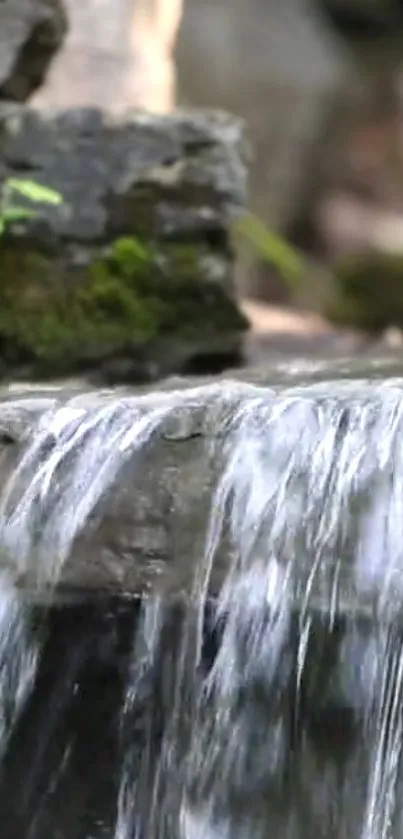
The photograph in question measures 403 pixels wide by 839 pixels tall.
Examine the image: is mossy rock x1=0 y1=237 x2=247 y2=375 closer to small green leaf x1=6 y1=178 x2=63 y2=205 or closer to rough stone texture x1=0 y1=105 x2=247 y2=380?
rough stone texture x1=0 y1=105 x2=247 y2=380

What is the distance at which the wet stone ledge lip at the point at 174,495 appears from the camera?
2180 millimetres

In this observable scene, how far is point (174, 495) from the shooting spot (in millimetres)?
2318

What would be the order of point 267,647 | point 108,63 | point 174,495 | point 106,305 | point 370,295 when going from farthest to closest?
point 370,295
point 108,63
point 106,305
point 174,495
point 267,647

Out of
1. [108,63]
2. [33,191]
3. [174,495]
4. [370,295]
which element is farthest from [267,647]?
[370,295]

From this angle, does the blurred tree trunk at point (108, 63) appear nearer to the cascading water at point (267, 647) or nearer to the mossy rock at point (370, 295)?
the mossy rock at point (370, 295)

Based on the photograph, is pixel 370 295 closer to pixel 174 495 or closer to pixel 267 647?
pixel 174 495

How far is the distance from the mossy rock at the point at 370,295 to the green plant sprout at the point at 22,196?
457 cm

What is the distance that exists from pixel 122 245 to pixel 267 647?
2395 mm

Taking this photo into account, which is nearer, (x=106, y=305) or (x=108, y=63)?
(x=106, y=305)

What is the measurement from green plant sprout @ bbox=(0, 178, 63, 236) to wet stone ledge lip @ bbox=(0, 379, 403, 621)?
4.53 feet

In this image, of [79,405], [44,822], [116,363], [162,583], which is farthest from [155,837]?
[116,363]

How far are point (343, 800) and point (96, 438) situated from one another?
2.81ft

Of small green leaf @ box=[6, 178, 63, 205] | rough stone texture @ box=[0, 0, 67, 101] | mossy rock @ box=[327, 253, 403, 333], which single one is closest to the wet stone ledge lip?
small green leaf @ box=[6, 178, 63, 205]

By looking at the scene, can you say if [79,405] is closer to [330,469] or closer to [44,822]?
[330,469]
